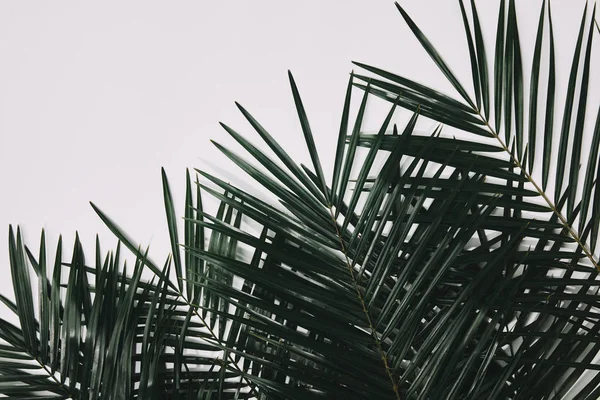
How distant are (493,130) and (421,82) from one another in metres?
0.15

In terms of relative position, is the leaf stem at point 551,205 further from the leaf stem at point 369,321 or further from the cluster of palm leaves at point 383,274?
the leaf stem at point 369,321

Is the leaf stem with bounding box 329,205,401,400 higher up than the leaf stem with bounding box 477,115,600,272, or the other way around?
the leaf stem with bounding box 477,115,600,272

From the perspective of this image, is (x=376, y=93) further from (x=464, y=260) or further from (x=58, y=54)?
(x=58, y=54)

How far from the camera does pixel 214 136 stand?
4.00ft

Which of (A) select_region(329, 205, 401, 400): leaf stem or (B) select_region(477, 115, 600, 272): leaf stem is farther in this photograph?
(B) select_region(477, 115, 600, 272): leaf stem

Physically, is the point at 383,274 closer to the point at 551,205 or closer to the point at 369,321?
the point at 369,321

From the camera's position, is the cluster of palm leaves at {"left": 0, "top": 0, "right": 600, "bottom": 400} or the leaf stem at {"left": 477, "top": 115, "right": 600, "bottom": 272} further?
the leaf stem at {"left": 477, "top": 115, "right": 600, "bottom": 272}

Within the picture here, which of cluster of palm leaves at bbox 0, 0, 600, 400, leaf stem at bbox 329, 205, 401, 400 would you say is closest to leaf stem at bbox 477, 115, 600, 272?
cluster of palm leaves at bbox 0, 0, 600, 400

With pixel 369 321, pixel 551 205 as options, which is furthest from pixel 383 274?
pixel 551 205

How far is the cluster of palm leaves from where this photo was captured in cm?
97

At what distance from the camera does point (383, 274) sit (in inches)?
38.9

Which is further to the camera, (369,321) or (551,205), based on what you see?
(551,205)

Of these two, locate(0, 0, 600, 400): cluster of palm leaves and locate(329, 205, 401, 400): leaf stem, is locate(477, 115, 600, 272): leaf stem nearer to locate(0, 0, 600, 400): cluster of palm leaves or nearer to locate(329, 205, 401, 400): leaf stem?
locate(0, 0, 600, 400): cluster of palm leaves

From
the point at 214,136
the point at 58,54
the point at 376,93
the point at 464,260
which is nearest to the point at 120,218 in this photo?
the point at 214,136
